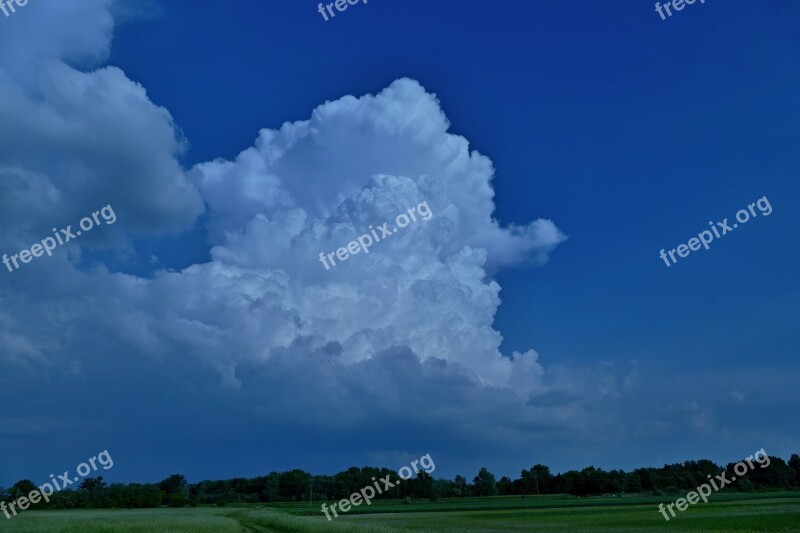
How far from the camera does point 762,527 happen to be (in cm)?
4981

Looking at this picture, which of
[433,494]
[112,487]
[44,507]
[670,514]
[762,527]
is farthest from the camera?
[112,487]

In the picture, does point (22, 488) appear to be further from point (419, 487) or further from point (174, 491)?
point (419, 487)

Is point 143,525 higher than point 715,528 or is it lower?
higher

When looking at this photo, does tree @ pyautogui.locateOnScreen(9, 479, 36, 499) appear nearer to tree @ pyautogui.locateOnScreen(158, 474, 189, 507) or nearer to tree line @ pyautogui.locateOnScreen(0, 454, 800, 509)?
tree line @ pyautogui.locateOnScreen(0, 454, 800, 509)

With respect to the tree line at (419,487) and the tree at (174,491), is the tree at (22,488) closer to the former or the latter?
the tree line at (419,487)

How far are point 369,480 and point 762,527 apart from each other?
158219mm

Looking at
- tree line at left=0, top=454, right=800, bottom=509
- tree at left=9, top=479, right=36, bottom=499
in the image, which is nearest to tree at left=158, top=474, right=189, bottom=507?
tree line at left=0, top=454, right=800, bottom=509

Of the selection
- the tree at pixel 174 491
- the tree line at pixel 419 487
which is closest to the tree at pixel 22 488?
the tree line at pixel 419 487

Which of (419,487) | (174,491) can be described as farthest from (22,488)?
(419,487)

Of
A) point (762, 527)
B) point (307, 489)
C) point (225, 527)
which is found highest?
point (307, 489)

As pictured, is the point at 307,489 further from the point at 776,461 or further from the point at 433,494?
the point at 776,461

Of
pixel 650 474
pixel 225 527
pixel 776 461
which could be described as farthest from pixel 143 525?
pixel 776 461

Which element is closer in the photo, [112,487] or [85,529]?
[85,529]

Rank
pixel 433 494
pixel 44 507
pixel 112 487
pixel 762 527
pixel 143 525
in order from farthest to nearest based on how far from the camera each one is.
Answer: pixel 112 487 < pixel 433 494 < pixel 44 507 < pixel 143 525 < pixel 762 527
